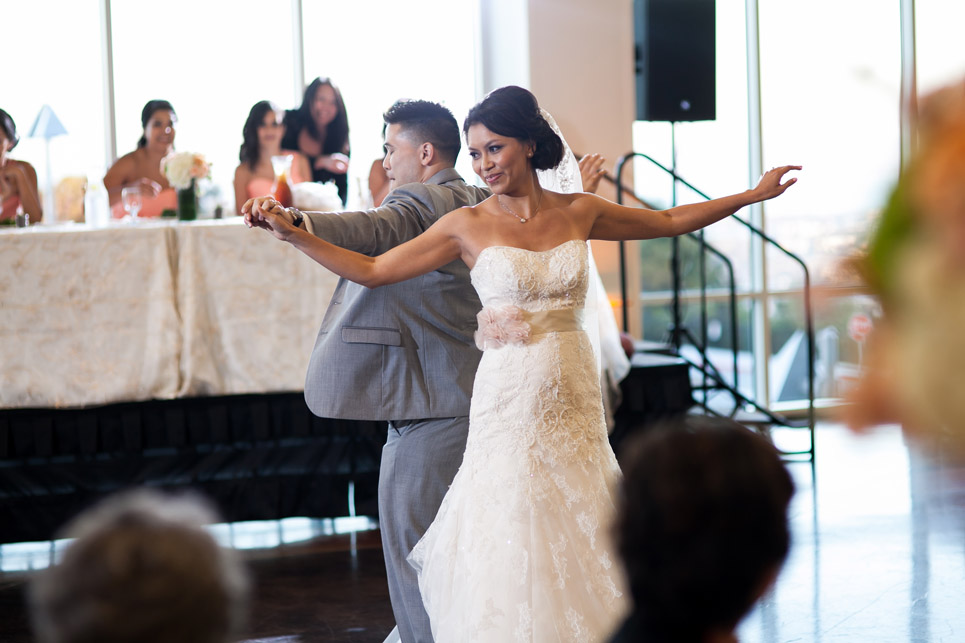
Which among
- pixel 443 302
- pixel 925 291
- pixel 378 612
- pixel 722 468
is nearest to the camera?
pixel 925 291

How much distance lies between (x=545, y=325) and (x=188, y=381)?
2335mm

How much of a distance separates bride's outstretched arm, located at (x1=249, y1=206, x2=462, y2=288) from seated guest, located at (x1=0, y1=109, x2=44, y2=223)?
313 cm

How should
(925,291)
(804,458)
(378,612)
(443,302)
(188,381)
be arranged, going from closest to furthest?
(925,291) → (443,302) → (378,612) → (188,381) → (804,458)

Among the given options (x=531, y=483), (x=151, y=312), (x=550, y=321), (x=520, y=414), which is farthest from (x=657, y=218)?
(x=151, y=312)

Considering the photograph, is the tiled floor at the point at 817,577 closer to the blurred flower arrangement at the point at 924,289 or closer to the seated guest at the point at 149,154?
the seated guest at the point at 149,154

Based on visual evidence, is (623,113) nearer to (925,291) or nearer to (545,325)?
(545,325)

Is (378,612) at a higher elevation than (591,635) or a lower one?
lower

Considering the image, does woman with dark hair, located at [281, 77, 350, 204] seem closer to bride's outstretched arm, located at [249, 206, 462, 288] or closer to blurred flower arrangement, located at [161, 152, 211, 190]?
blurred flower arrangement, located at [161, 152, 211, 190]

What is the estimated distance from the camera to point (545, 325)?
8.24 feet

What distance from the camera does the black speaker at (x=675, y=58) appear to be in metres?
6.91

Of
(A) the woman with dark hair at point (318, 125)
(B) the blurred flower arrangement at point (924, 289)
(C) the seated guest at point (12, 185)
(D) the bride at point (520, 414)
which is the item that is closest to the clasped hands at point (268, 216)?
(D) the bride at point (520, 414)

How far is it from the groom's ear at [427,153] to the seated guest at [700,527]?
6.45 feet

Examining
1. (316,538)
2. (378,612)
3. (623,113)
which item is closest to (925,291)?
(378,612)

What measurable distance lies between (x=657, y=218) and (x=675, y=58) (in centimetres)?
465
